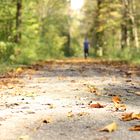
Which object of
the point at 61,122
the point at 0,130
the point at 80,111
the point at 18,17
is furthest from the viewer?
the point at 18,17

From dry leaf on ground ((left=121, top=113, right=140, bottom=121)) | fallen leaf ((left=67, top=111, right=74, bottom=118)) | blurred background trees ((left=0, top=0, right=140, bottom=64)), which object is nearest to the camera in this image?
dry leaf on ground ((left=121, top=113, right=140, bottom=121))

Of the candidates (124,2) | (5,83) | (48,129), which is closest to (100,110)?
(48,129)

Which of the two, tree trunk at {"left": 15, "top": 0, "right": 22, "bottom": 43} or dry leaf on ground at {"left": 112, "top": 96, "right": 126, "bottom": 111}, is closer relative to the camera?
dry leaf on ground at {"left": 112, "top": 96, "right": 126, "bottom": 111}

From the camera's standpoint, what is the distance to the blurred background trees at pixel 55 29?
36.5m

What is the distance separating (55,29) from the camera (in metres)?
68.9

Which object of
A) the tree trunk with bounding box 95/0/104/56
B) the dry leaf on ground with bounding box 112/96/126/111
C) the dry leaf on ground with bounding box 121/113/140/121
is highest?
the tree trunk with bounding box 95/0/104/56

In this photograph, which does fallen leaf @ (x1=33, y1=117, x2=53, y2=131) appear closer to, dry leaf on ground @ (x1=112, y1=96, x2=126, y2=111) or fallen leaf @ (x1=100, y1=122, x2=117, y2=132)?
fallen leaf @ (x1=100, y1=122, x2=117, y2=132)

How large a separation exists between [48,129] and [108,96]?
475cm

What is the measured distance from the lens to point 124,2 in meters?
51.2

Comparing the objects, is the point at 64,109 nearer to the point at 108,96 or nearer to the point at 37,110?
the point at 37,110

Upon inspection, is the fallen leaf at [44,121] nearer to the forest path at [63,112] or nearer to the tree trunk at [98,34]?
the forest path at [63,112]

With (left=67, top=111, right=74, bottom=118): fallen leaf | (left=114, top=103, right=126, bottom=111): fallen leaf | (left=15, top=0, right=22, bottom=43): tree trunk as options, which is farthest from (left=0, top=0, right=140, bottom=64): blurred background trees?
(left=67, top=111, right=74, bottom=118): fallen leaf

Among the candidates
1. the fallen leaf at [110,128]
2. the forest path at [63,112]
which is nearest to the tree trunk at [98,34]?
the forest path at [63,112]

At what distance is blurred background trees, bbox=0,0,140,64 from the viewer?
36.5 m
